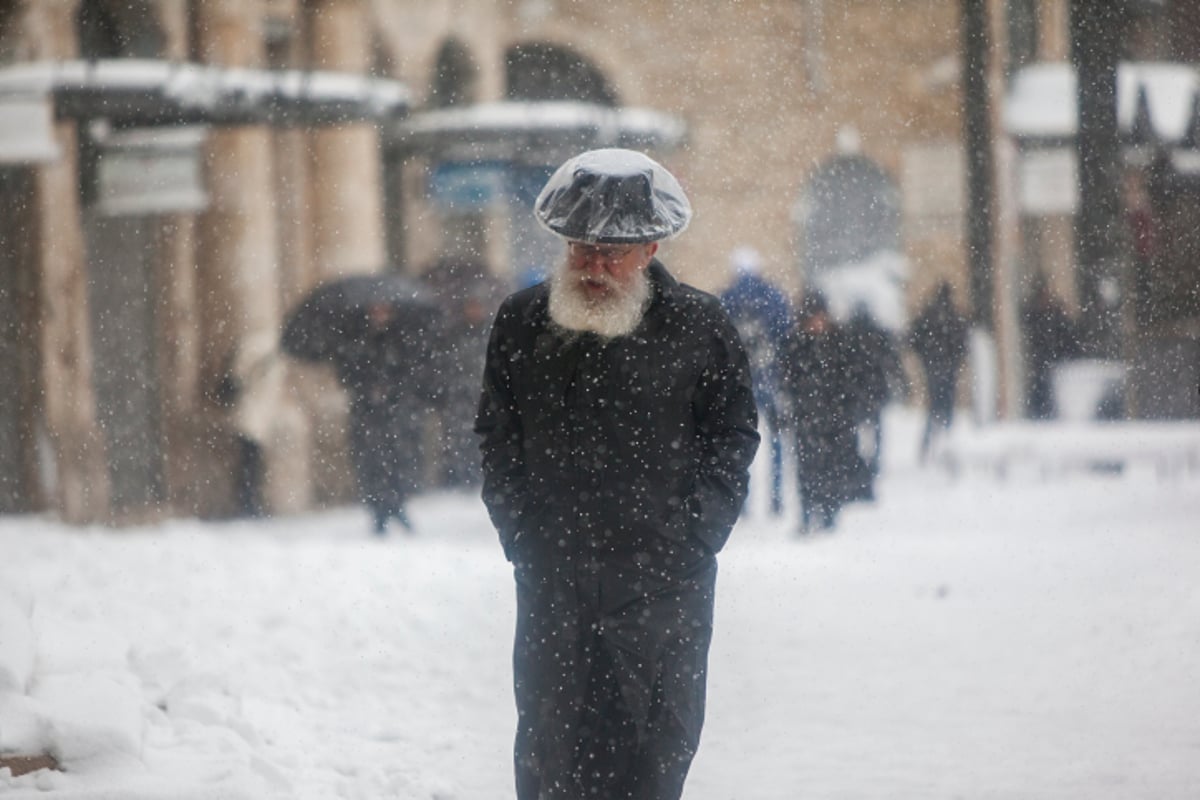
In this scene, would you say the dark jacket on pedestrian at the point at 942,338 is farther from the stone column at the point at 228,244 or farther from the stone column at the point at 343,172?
the stone column at the point at 228,244

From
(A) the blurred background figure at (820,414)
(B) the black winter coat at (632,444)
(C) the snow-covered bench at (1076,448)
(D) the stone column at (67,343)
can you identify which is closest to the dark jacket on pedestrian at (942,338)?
(C) the snow-covered bench at (1076,448)

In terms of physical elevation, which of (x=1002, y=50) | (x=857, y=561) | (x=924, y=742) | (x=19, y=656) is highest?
(x=1002, y=50)

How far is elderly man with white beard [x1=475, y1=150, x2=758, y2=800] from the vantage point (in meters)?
4.06

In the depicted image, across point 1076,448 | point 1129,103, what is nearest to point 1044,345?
point 1129,103

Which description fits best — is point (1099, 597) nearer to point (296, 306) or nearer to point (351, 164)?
point (296, 306)

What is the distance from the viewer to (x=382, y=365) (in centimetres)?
1330

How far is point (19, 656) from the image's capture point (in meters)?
5.92

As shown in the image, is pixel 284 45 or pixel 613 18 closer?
pixel 284 45

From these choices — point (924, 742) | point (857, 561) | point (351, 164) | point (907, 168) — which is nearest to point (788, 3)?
point (907, 168)

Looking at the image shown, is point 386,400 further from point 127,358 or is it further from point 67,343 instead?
point 127,358

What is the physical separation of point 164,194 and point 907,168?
11.1m

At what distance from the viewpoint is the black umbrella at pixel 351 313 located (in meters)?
Answer: 13.5

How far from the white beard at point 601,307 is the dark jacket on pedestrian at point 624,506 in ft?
0.09

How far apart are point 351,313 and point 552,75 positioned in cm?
794
